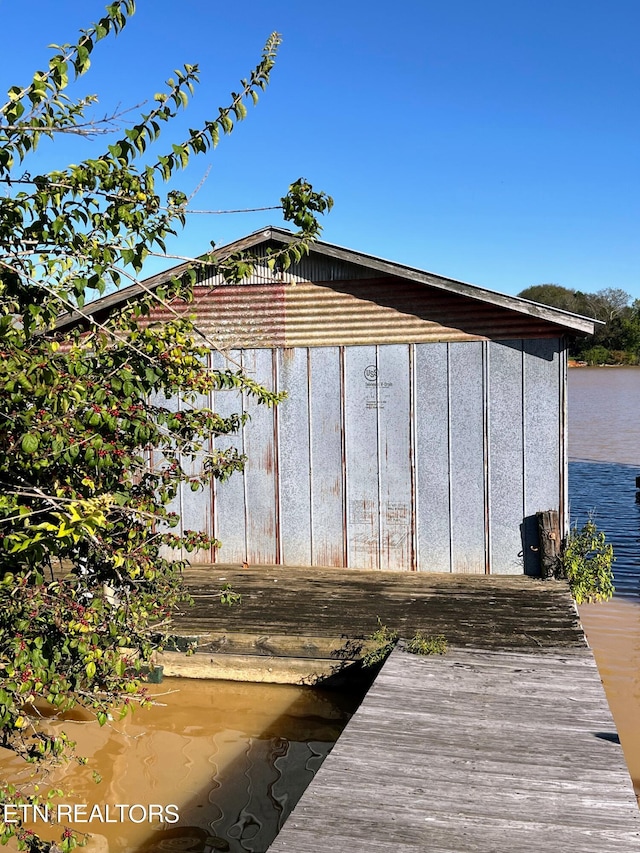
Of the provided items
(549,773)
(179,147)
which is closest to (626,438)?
(549,773)

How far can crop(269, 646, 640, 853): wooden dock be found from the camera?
397 cm

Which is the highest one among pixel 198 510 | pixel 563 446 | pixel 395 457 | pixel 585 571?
pixel 563 446

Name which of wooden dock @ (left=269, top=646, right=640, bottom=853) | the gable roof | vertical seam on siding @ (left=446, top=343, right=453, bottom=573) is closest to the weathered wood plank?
vertical seam on siding @ (left=446, top=343, right=453, bottom=573)

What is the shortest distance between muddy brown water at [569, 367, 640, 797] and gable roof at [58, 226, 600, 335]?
3832 mm

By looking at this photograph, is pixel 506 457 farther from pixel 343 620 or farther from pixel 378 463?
pixel 343 620

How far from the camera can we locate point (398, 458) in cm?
919

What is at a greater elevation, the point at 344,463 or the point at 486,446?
the point at 486,446

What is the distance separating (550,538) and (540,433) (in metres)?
1.21

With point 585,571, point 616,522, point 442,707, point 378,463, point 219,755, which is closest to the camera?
point 442,707

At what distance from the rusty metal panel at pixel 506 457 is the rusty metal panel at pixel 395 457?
99 centimetres

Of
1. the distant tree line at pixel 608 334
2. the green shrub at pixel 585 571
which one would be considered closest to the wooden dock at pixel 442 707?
the green shrub at pixel 585 571

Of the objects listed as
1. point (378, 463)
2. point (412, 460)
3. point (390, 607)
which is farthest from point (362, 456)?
point (390, 607)

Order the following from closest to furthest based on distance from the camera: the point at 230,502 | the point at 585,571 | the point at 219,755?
the point at 219,755 < the point at 585,571 < the point at 230,502

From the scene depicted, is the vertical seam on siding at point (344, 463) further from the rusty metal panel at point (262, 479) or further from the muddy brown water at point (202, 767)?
the muddy brown water at point (202, 767)
